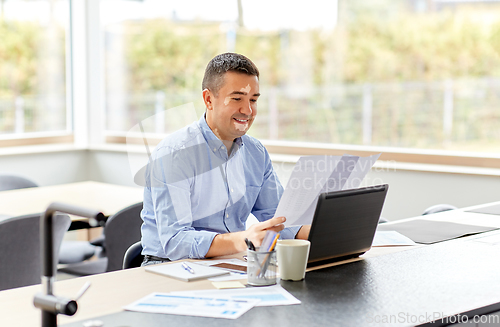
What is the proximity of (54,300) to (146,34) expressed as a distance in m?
4.52

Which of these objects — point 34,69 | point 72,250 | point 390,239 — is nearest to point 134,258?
point 390,239

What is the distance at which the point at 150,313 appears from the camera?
119 centimetres

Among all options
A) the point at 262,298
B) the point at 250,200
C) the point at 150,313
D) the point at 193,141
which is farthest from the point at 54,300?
the point at 250,200

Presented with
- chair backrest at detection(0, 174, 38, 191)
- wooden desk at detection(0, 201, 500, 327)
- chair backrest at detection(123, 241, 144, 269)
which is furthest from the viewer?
chair backrest at detection(0, 174, 38, 191)

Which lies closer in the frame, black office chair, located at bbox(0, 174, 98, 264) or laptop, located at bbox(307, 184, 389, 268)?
laptop, located at bbox(307, 184, 389, 268)

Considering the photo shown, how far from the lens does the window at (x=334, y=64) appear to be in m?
3.74

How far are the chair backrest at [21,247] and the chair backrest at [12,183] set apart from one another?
4.81 feet

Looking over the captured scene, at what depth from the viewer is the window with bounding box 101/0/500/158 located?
374 cm

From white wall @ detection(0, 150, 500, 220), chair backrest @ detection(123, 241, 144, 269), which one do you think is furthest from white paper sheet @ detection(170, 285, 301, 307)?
white wall @ detection(0, 150, 500, 220)

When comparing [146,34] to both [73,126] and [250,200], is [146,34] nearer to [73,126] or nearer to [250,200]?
[73,126]

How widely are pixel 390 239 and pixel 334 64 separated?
264 centimetres

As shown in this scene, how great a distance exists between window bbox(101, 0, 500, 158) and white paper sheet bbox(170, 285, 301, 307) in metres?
1.94

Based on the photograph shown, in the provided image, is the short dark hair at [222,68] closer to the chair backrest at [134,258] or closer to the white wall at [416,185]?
the chair backrest at [134,258]

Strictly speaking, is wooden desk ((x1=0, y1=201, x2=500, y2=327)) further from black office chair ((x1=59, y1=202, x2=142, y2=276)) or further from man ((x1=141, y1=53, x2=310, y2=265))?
black office chair ((x1=59, y1=202, x2=142, y2=276))
